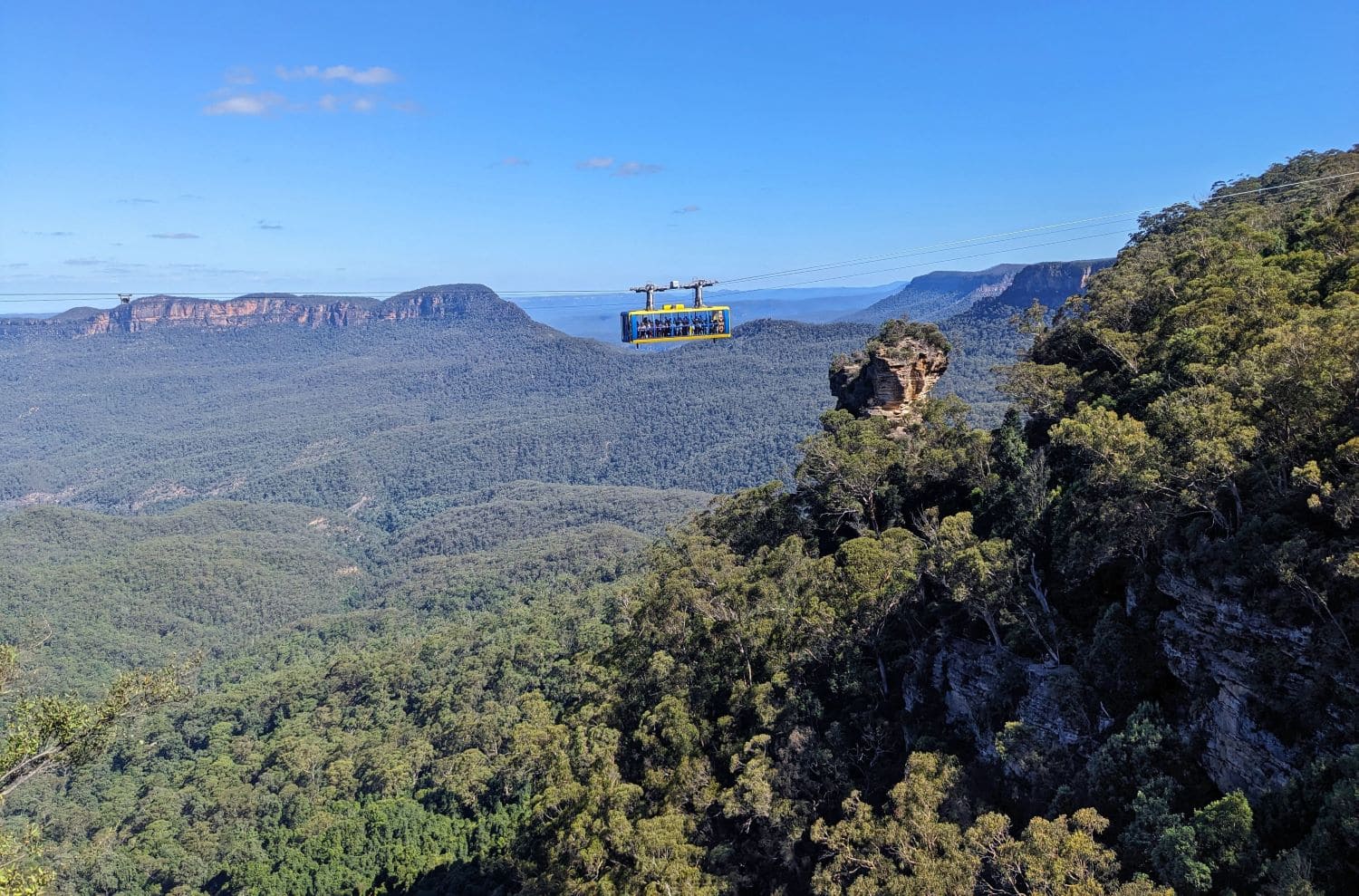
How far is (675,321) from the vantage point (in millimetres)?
36906

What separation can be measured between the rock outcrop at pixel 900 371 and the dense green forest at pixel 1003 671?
169 centimetres

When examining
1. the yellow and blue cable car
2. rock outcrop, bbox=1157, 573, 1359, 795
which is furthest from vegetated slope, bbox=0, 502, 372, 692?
rock outcrop, bbox=1157, 573, 1359, 795

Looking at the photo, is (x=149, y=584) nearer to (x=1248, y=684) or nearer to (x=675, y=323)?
(x=675, y=323)

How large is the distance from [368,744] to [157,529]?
127 metres

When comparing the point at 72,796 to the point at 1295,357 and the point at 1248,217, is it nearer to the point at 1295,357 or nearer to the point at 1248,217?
the point at 1295,357

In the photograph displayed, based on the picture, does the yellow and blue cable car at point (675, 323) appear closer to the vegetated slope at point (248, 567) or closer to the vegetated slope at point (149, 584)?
the vegetated slope at point (248, 567)

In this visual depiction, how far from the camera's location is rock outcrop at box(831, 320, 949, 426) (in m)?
41.9

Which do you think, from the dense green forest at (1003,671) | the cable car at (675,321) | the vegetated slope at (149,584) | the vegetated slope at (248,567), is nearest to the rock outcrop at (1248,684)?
the dense green forest at (1003,671)

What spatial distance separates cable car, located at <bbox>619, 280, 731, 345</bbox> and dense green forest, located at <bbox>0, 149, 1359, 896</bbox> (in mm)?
7941

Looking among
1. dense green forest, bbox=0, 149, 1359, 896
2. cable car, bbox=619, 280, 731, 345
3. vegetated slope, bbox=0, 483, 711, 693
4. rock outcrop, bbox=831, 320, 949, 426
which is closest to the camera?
dense green forest, bbox=0, 149, 1359, 896

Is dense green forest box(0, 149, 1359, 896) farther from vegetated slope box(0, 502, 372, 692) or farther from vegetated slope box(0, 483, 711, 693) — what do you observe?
vegetated slope box(0, 502, 372, 692)

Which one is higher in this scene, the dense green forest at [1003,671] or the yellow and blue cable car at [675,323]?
→ the yellow and blue cable car at [675,323]

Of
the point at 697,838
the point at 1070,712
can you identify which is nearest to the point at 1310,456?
the point at 1070,712

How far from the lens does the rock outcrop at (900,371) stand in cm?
4191
